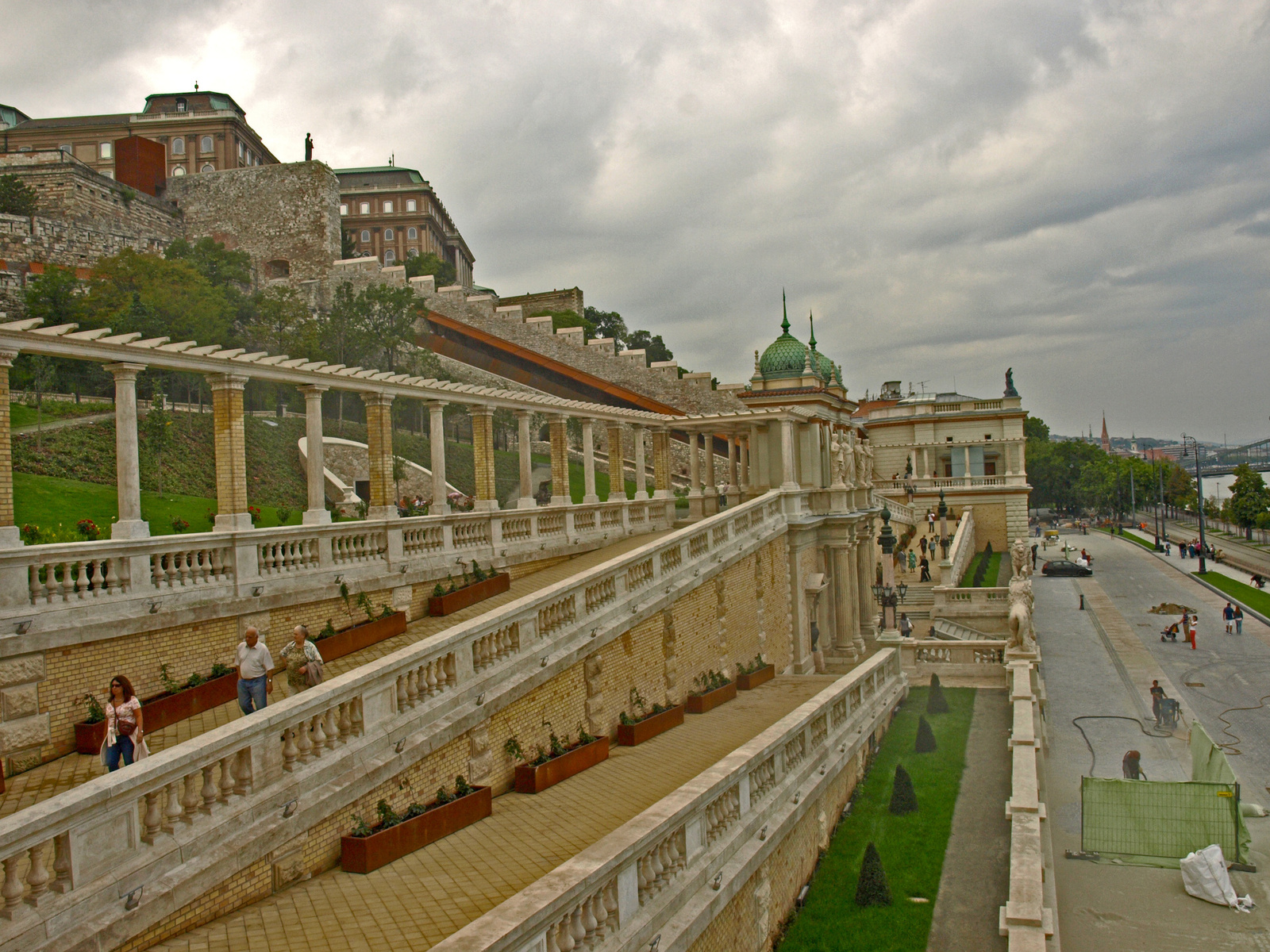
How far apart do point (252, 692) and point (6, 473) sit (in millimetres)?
4056

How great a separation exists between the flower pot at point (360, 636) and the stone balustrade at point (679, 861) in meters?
5.58

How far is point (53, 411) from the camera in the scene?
26.1 m

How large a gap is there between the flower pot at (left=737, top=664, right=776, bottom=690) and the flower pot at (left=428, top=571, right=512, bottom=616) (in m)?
5.93

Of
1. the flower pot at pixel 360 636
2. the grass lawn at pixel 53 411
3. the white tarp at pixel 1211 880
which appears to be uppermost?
the grass lawn at pixel 53 411

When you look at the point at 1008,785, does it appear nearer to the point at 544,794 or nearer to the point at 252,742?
the point at 544,794

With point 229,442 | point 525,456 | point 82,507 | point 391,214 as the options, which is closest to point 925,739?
point 525,456

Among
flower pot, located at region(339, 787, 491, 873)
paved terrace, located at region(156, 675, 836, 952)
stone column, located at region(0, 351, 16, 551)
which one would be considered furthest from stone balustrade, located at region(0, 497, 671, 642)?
paved terrace, located at region(156, 675, 836, 952)

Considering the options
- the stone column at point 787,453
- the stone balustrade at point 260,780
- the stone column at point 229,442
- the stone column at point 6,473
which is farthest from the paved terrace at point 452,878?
the stone column at point 787,453

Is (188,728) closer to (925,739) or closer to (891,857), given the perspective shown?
(891,857)

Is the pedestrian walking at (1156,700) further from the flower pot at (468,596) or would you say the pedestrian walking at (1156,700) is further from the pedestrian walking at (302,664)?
the pedestrian walking at (302,664)

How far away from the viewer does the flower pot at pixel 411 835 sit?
8766mm

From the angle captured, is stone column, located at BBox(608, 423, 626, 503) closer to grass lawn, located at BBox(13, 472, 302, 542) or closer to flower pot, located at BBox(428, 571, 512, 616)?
grass lawn, located at BBox(13, 472, 302, 542)

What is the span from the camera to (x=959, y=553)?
4831cm

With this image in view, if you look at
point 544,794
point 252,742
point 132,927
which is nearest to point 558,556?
point 544,794
